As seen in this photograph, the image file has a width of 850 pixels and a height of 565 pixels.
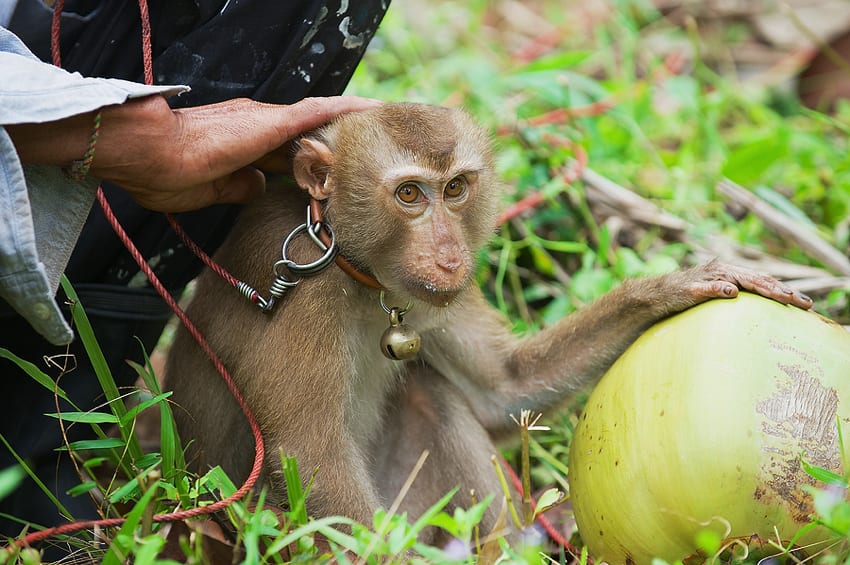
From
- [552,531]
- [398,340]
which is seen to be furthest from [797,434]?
[398,340]

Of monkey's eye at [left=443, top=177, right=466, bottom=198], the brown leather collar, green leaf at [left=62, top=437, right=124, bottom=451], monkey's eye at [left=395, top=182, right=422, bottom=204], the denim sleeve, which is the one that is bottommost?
green leaf at [left=62, top=437, right=124, bottom=451]

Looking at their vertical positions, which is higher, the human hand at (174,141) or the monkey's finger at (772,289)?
the human hand at (174,141)

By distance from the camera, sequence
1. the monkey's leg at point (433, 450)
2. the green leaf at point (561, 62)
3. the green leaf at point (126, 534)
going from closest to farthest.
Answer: the green leaf at point (126, 534) < the monkey's leg at point (433, 450) < the green leaf at point (561, 62)

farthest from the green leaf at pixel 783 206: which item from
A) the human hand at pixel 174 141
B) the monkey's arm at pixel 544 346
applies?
the human hand at pixel 174 141

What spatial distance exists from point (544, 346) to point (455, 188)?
0.78 metres

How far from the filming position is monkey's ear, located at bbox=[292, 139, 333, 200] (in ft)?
10.2

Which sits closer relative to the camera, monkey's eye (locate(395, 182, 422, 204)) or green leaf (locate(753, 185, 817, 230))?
monkey's eye (locate(395, 182, 422, 204))

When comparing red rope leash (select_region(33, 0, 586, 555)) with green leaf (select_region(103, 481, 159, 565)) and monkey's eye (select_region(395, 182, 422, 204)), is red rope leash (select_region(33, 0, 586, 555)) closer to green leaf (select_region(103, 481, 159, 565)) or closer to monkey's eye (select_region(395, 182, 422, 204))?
green leaf (select_region(103, 481, 159, 565))

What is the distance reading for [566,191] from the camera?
491cm

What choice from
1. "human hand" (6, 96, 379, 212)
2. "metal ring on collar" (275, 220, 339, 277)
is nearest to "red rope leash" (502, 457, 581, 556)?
"metal ring on collar" (275, 220, 339, 277)

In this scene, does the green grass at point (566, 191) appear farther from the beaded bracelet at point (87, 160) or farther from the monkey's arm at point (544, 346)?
the beaded bracelet at point (87, 160)

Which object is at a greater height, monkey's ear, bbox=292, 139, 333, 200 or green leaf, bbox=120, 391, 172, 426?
monkey's ear, bbox=292, 139, 333, 200

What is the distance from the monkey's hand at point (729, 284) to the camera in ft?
9.82

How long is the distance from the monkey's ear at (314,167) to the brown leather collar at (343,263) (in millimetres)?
39
